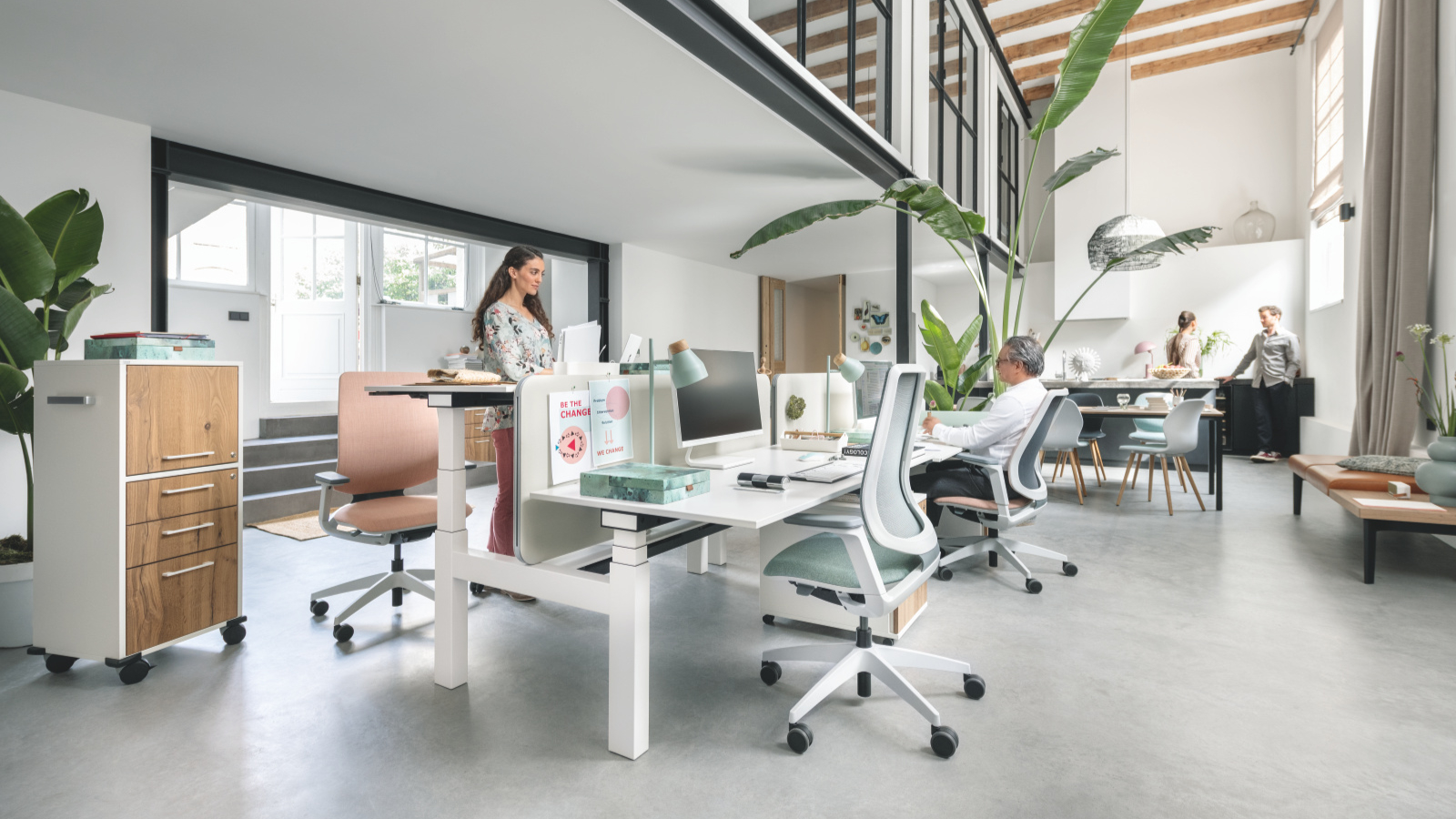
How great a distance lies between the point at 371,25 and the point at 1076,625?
3687mm

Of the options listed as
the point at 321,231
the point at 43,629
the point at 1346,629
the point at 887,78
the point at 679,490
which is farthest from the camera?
the point at 321,231

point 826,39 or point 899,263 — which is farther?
point 826,39

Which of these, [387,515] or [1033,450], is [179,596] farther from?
[1033,450]

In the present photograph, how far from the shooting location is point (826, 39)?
7156 millimetres

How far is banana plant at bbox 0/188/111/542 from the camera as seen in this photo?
234cm

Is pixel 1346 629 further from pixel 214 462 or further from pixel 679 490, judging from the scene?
pixel 214 462

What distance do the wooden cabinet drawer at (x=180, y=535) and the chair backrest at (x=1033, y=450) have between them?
331 centimetres

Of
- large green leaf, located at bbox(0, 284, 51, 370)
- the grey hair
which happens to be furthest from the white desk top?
large green leaf, located at bbox(0, 284, 51, 370)

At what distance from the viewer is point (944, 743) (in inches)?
71.1

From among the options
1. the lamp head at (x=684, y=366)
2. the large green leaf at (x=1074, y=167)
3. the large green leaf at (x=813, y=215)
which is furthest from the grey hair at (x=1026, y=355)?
the lamp head at (x=684, y=366)

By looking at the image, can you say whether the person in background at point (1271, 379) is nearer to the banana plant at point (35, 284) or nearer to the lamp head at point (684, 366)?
the lamp head at point (684, 366)

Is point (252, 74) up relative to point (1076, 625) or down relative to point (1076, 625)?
up

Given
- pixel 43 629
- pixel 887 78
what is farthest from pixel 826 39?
pixel 43 629

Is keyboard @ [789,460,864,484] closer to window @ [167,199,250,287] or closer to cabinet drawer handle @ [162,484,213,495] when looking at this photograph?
cabinet drawer handle @ [162,484,213,495]
